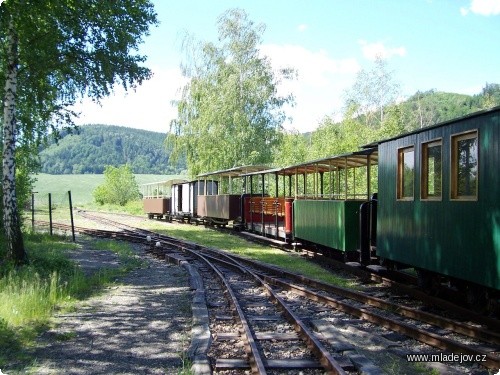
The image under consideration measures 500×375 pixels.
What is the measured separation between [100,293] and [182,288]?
5.23 feet

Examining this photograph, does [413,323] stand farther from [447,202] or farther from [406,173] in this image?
[406,173]

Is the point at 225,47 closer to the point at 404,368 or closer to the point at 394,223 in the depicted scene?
the point at 394,223

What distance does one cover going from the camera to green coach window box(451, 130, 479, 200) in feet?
23.4

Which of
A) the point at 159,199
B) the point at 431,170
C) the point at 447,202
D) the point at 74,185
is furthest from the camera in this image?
the point at 74,185

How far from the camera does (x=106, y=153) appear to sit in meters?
161

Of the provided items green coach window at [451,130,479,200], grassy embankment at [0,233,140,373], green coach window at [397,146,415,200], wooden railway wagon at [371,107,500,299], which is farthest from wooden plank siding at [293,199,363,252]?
grassy embankment at [0,233,140,373]

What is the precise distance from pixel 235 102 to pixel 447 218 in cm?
3056

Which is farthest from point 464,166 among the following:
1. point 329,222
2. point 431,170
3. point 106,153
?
point 106,153

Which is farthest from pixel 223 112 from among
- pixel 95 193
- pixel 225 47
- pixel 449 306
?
pixel 95 193

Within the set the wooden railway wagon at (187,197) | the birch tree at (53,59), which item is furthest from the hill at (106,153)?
the birch tree at (53,59)

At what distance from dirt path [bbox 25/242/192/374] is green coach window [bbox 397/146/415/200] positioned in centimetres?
431

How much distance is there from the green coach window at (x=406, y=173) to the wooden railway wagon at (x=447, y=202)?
0.6 inches

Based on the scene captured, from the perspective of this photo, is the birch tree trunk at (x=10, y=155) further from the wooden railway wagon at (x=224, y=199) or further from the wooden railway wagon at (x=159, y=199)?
the wooden railway wagon at (x=159, y=199)

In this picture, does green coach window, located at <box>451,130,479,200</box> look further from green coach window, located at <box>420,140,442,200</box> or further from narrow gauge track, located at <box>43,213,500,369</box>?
narrow gauge track, located at <box>43,213,500,369</box>
